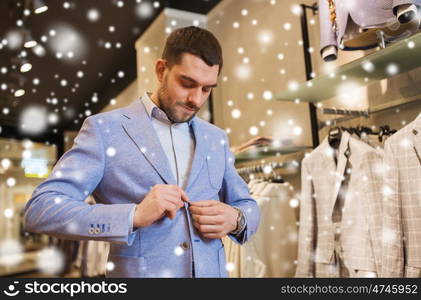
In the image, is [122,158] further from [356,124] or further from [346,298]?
[356,124]

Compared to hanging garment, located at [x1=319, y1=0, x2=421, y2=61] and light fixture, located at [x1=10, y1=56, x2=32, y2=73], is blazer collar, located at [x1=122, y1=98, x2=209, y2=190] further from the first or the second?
light fixture, located at [x1=10, y1=56, x2=32, y2=73]

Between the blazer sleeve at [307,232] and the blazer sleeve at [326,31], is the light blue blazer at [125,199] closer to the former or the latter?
the blazer sleeve at [307,232]

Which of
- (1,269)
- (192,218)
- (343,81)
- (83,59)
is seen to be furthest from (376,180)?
(1,269)

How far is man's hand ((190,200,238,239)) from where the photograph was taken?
0.82 m

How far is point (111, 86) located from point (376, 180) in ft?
11.9

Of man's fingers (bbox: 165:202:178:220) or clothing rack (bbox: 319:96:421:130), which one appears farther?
clothing rack (bbox: 319:96:421:130)

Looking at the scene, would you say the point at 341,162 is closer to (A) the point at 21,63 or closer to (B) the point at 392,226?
(B) the point at 392,226

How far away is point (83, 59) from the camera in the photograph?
3859mm

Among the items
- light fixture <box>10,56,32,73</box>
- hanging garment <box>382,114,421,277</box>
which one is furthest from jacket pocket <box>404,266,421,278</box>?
light fixture <box>10,56,32,73</box>

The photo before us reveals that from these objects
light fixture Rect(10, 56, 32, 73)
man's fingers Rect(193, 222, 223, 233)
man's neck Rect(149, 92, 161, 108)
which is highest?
light fixture Rect(10, 56, 32, 73)

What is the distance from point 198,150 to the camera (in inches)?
37.7

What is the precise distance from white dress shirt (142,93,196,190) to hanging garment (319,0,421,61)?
31.7 inches

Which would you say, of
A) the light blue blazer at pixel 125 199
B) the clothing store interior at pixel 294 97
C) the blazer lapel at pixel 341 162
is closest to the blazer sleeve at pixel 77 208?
the light blue blazer at pixel 125 199

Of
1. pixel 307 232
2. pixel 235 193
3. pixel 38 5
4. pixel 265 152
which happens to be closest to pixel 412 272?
pixel 307 232
